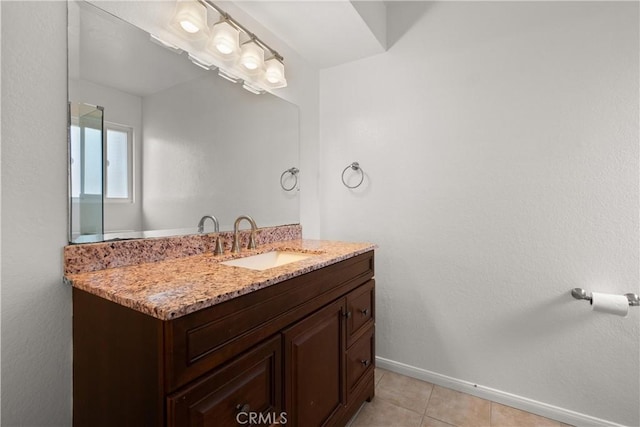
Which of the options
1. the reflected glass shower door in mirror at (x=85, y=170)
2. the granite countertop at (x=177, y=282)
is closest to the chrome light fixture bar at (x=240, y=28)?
the reflected glass shower door in mirror at (x=85, y=170)

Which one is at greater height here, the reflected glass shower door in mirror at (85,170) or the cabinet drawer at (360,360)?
the reflected glass shower door in mirror at (85,170)

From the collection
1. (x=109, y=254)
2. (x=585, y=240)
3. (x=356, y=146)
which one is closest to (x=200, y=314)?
(x=109, y=254)

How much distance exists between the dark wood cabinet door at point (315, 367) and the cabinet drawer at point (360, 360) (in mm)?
83

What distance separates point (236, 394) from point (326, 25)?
187 cm

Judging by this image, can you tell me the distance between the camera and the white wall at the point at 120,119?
1007 millimetres

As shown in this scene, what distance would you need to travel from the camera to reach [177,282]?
87 cm

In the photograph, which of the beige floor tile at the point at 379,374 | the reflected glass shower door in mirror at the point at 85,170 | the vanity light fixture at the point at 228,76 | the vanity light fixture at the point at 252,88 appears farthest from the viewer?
the beige floor tile at the point at 379,374

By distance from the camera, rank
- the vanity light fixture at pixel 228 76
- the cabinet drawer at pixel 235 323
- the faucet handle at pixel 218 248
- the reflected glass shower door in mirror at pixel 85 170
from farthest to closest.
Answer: the vanity light fixture at pixel 228 76
the faucet handle at pixel 218 248
the reflected glass shower door in mirror at pixel 85 170
the cabinet drawer at pixel 235 323

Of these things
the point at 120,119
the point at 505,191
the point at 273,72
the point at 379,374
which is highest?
the point at 273,72

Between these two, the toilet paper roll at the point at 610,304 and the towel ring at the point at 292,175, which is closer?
the toilet paper roll at the point at 610,304

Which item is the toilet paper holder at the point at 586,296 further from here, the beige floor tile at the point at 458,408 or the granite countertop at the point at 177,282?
the granite countertop at the point at 177,282

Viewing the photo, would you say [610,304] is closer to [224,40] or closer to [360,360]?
[360,360]

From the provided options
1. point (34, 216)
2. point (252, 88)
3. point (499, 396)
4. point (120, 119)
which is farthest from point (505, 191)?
point (34, 216)

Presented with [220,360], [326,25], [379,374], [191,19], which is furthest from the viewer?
[379,374]
